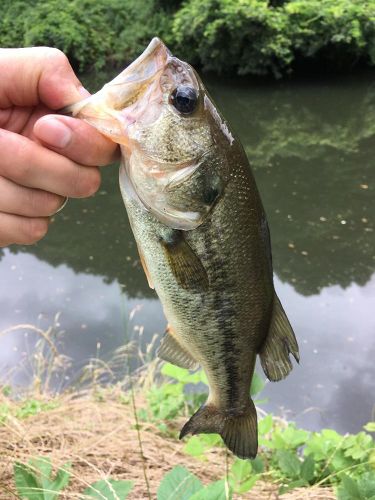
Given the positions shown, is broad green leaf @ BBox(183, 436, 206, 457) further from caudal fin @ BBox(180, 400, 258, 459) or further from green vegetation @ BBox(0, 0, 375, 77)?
green vegetation @ BBox(0, 0, 375, 77)

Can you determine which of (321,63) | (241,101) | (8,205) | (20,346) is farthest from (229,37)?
(8,205)

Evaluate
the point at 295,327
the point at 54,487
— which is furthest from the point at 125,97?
the point at 295,327

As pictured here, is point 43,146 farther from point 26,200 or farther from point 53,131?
point 26,200

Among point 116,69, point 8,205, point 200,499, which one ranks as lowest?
point 116,69

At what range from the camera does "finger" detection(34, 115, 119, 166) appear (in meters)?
1.36

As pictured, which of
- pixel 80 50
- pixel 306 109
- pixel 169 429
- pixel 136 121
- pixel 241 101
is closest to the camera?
pixel 136 121

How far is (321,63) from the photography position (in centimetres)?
1608

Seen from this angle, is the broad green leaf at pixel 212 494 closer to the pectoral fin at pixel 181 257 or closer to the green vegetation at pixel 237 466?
the green vegetation at pixel 237 466

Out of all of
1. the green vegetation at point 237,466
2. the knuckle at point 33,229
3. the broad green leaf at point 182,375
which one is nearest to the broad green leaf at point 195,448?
the green vegetation at point 237,466

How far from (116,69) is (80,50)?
1.40m

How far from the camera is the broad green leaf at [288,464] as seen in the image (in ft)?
9.41

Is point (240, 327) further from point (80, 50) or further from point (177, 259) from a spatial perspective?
point (80, 50)

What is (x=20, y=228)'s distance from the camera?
1.65m

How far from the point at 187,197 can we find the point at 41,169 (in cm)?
40
